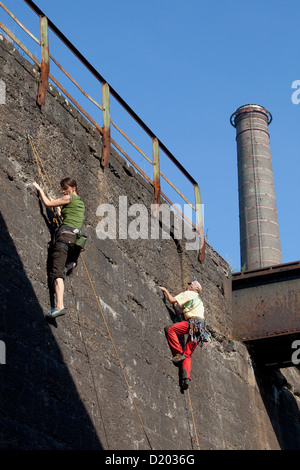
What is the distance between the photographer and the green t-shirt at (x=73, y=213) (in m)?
7.77

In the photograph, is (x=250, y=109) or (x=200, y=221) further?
(x=250, y=109)

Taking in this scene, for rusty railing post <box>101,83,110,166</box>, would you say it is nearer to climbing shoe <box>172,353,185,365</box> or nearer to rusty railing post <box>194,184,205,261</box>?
climbing shoe <box>172,353,185,365</box>

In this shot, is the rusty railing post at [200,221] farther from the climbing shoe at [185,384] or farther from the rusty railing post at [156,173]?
the climbing shoe at [185,384]

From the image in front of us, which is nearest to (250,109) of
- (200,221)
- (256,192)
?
(256,192)

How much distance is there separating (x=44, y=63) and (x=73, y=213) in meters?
1.99

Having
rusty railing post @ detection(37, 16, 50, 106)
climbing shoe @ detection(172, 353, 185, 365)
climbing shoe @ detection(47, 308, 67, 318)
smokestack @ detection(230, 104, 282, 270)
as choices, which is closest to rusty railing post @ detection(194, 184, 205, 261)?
climbing shoe @ detection(172, 353, 185, 365)

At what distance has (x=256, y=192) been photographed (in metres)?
24.0

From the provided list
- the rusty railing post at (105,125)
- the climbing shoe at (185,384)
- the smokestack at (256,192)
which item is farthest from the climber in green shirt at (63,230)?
A: the smokestack at (256,192)

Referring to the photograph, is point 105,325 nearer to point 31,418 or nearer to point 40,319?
point 40,319

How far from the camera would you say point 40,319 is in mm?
7008

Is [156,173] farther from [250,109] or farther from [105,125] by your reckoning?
[250,109]

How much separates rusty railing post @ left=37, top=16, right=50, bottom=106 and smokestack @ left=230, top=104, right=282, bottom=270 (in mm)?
14870

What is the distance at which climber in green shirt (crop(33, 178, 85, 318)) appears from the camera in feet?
23.9
